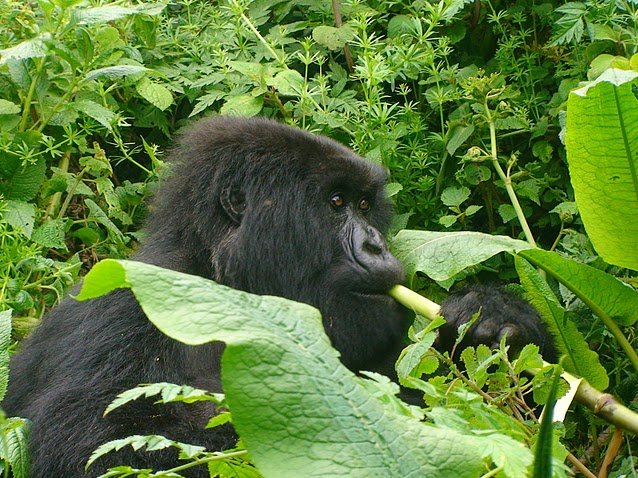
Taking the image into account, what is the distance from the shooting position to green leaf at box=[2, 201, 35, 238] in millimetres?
3615

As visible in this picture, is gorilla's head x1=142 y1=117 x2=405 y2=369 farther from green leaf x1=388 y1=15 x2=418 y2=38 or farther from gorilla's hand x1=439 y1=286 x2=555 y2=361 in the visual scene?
green leaf x1=388 y1=15 x2=418 y2=38

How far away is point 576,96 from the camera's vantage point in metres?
2.44

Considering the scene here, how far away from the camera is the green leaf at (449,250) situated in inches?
108

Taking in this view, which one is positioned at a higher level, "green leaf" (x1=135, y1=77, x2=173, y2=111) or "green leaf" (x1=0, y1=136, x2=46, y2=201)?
"green leaf" (x1=135, y1=77, x2=173, y2=111)

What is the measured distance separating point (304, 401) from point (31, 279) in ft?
8.81

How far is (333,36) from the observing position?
14.5 ft

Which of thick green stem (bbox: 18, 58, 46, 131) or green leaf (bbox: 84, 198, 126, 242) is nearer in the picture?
thick green stem (bbox: 18, 58, 46, 131)

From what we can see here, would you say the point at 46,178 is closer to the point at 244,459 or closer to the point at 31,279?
the point at 31,279

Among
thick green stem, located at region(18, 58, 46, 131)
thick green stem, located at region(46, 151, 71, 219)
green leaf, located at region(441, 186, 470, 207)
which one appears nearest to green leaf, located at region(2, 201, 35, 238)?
thick green stem, located at region(46, 151, 71, 219)

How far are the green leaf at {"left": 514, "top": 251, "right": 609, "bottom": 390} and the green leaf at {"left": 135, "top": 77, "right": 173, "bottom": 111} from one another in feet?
6.93

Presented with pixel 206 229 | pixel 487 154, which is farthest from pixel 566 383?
pixel 487 154

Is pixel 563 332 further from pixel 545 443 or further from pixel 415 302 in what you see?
pixel 545 443

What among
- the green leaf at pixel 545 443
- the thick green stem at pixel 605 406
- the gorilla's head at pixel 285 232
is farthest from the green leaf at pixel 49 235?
the green leaf at pixel 545 443

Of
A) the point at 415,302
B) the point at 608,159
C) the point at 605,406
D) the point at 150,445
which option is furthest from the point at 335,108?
the point at 150,445
